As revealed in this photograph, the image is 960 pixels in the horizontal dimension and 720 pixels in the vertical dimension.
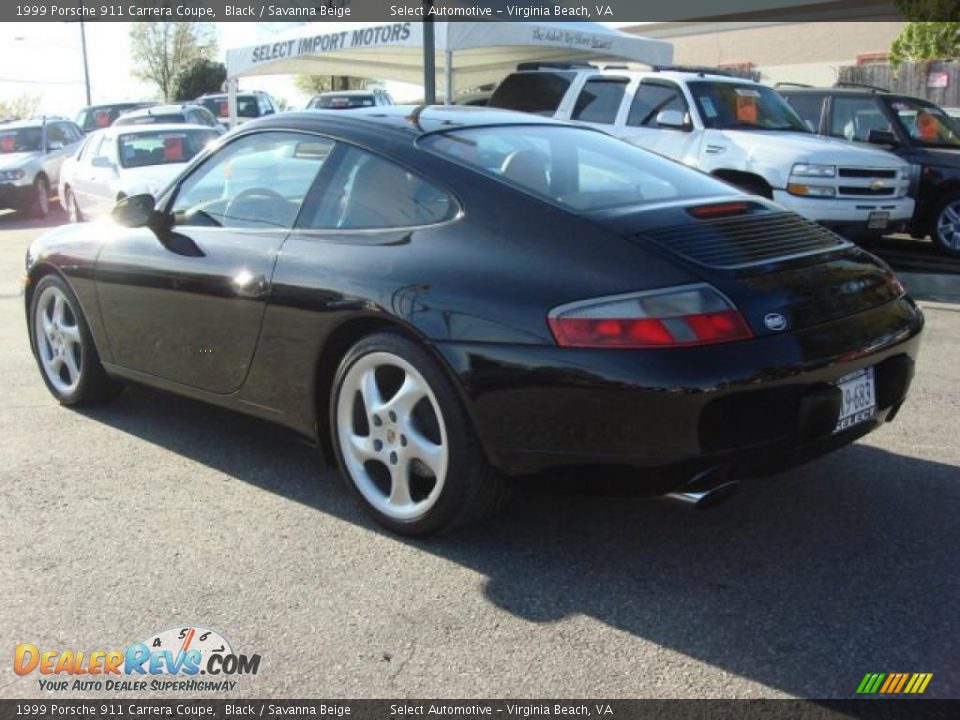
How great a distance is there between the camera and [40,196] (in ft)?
56.9

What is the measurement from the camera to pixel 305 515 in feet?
12.2

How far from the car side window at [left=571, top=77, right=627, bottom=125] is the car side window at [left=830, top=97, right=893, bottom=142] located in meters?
2.55

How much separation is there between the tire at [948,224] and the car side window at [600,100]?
134 inches

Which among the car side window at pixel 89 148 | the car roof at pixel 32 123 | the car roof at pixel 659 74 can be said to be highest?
the car roof at pixel 659 74

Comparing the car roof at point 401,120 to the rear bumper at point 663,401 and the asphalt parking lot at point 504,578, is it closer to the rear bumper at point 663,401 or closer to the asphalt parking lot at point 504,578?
the rear bumper at point 663,401

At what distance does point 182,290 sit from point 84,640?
1.65 metres

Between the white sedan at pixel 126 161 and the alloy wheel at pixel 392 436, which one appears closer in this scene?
the alloy wheel at pixel 392 436

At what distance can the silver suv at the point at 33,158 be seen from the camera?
55.3 ft

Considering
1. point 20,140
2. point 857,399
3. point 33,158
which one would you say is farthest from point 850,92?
point 20,140

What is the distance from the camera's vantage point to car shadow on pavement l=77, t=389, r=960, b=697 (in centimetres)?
272

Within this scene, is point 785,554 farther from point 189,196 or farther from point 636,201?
point 189,196

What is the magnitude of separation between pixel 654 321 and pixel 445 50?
1046 centimetres

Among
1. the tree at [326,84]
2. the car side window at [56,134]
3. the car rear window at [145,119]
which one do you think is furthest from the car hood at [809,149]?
the tree at [326,84]
